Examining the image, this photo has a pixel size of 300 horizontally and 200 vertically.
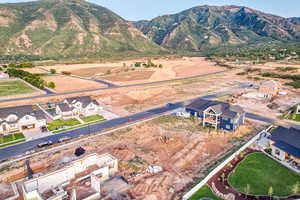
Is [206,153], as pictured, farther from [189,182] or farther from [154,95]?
[154,95]

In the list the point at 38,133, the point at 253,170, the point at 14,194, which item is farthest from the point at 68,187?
the point at 253,170

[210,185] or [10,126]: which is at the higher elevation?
[10,126]

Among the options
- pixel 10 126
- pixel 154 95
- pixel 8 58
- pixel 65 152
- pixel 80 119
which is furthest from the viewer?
pixel 8 58

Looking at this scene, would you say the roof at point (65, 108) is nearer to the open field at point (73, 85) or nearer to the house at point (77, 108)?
the house at point (77, 108)

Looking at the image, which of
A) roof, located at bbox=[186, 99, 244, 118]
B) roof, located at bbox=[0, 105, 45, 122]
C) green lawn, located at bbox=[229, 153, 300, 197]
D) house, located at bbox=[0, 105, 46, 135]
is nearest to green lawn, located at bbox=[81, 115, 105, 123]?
house, located at bbox=[0, 105, 46, 135]

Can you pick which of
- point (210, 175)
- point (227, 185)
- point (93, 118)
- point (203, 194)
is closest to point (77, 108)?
point (93, 118)

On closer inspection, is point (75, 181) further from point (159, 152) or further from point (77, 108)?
point (77, 108)

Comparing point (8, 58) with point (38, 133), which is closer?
point (38, 133)

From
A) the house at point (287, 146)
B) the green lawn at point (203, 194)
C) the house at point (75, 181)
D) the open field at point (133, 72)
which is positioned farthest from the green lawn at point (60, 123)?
the open field at point (133, 72)
